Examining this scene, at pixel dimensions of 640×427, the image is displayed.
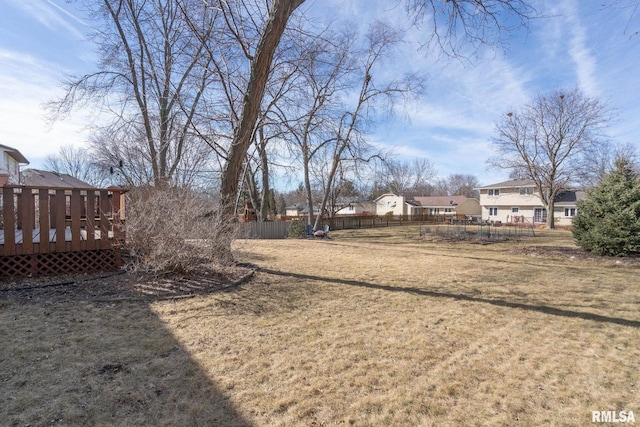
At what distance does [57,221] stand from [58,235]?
0.24 metres

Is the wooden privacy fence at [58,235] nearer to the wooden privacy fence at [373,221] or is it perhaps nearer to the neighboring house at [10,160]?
the neighboring house at [10,160]

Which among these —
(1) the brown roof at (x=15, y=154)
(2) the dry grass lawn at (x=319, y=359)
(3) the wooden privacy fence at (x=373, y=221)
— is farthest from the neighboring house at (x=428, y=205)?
(2) the dry grass lawn at (x=319, y=359)

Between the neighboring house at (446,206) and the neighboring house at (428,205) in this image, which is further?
the neighboring house at (428,205)

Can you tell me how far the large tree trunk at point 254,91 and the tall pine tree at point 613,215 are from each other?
12.1 m

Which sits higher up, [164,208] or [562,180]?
[562,180]

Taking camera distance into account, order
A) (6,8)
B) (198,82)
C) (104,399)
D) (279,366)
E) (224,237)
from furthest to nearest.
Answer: (198,82) < (6,8) < (224,237) < (279,366) < (104,399)

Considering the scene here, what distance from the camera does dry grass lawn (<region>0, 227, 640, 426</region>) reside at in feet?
7.30

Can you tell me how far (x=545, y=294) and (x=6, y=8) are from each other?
13.1m

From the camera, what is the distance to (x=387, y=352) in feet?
10.6

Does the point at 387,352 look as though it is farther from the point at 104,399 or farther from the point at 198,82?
the point at 198,82

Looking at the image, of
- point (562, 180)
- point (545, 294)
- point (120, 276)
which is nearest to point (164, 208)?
point (120, 276)

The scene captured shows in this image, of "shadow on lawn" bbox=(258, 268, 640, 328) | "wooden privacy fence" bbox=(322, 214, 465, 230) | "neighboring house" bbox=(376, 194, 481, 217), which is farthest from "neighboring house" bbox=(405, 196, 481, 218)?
"shadow on lawn" bbox=(258, 268, 640, 328)

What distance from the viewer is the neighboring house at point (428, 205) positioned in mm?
51625

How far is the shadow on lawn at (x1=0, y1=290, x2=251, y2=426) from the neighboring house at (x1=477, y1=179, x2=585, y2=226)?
41.7 metres
